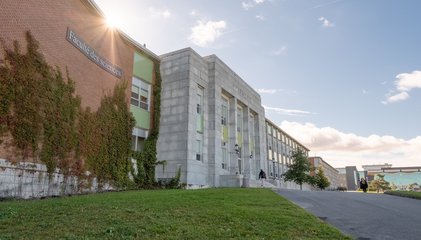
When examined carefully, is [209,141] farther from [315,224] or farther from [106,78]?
[315,224]

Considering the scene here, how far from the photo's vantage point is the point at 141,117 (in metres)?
26.2

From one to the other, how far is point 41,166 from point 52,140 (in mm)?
1527

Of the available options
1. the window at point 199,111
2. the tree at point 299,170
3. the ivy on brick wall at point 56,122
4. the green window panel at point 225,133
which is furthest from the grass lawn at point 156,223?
the tree at point 299,170

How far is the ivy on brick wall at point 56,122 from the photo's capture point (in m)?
14.9

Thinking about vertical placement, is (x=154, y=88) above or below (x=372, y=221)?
above

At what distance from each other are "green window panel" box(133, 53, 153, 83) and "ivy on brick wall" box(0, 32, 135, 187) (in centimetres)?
339

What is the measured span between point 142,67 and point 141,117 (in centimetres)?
425

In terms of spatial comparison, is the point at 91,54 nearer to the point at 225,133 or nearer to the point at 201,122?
the point at 201,122

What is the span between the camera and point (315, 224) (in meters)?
9.23

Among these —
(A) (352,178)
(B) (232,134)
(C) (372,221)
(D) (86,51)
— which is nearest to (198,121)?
(B) (232,134)

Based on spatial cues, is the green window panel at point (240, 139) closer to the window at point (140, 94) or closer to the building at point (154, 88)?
the building at point (154, 88)

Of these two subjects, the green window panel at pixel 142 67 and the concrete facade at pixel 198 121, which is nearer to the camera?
the green window panel at pixel 142 67

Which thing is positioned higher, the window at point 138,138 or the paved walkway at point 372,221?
the window at point 138,138

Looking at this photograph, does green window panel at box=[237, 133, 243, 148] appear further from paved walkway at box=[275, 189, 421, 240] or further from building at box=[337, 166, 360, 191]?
building at box=[337, 166, 360, 191]
